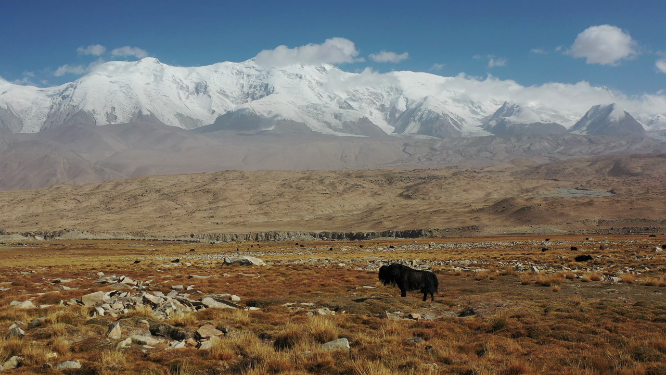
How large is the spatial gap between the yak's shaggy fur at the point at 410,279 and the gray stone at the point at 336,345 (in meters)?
7.91

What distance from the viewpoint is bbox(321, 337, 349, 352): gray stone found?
9.57 meters

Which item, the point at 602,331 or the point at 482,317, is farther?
the point at 482,317

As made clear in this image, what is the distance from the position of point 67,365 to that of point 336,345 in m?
5.35

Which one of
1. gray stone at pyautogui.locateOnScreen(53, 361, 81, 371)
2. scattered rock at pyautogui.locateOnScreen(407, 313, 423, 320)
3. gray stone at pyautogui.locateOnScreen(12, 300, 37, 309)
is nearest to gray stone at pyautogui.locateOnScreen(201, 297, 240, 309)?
gray stone at pyautogui.locateOnScreen(12, 300, 37, 309)

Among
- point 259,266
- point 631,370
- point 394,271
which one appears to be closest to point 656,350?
point 631,370

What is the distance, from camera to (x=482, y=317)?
1334 cm

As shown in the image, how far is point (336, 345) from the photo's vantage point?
386 inches

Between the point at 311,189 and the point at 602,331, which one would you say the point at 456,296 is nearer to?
the point at 602,331

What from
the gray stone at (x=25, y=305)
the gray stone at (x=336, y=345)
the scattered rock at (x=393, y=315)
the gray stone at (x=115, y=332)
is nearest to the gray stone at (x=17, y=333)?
the gray stone at (x=115, y=332)

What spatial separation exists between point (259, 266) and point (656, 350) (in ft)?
94.4

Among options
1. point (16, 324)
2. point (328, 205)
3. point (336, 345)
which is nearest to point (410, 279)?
point (336, 345)

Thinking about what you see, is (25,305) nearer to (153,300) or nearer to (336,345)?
(153,300)

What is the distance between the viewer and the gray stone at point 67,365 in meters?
8.47

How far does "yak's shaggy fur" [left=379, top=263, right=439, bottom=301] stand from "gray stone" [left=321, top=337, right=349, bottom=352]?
791 cm
